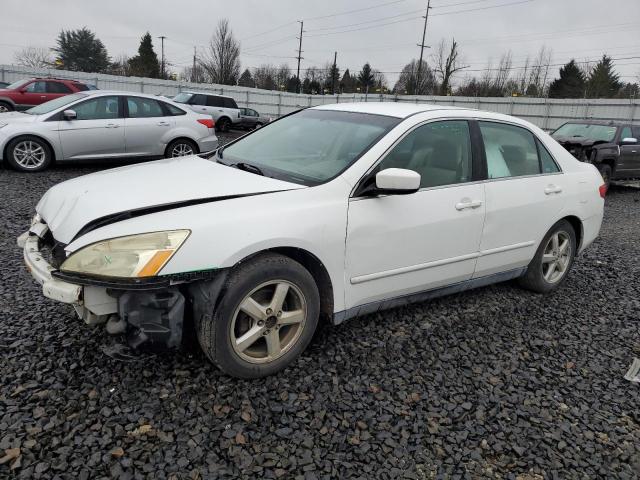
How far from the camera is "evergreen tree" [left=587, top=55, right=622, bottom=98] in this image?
167 ft

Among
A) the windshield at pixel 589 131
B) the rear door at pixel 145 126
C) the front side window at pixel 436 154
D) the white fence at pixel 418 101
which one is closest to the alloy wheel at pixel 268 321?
the front side window at pixel 436 154

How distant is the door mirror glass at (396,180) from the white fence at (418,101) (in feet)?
79.4

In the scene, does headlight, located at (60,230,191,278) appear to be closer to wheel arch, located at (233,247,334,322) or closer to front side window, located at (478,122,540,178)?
wheel arch, located at (233,247,334,322)

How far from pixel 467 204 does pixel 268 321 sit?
1687 millimetres

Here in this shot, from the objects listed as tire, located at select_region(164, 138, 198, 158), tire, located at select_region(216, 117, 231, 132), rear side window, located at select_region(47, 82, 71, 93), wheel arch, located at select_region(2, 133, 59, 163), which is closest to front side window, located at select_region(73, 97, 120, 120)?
wheel arch, located at select_region(2, 133, 59, 163)

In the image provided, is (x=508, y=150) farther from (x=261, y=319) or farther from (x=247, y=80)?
(x=247, y=80)

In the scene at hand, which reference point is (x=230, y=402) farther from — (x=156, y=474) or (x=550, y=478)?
(x=550, y=478)

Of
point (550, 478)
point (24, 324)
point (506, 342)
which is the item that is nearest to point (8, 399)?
point (24, 324)

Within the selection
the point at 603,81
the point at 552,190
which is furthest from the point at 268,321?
the point at 603,81

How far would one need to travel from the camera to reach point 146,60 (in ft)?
216

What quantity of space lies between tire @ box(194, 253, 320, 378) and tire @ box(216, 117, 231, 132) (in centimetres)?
2047

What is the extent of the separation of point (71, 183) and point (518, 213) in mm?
3253

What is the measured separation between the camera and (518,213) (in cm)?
388

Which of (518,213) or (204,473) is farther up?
(518,213)
